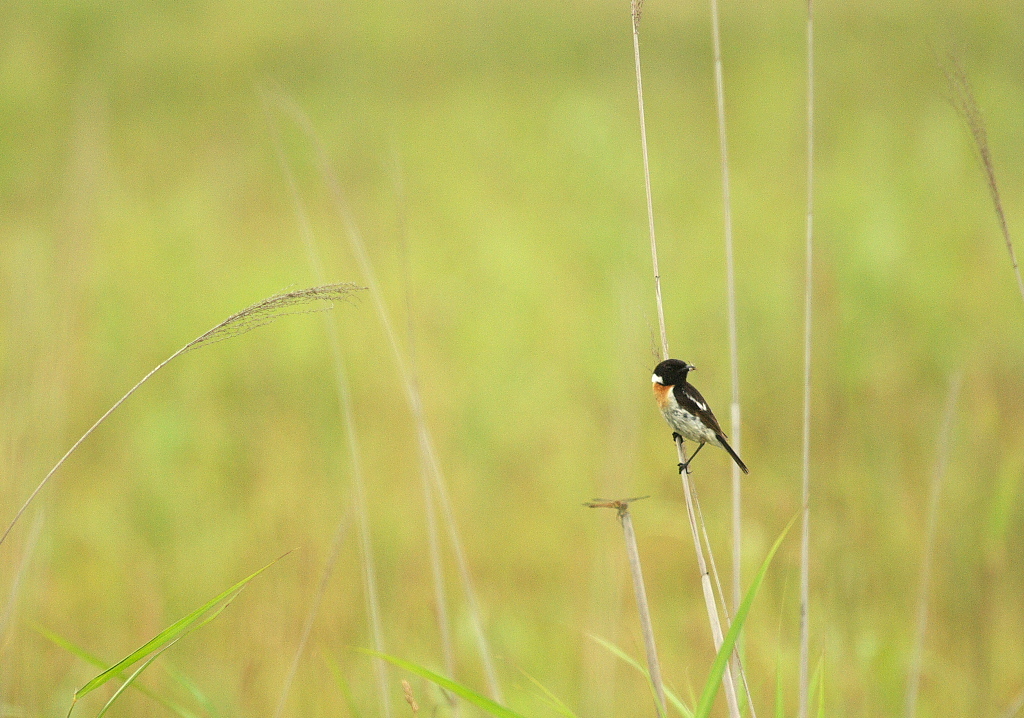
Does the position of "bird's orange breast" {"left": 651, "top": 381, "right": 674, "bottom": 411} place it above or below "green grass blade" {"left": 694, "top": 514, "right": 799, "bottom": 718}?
above

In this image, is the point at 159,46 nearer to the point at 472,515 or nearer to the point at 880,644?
the point at 472,515

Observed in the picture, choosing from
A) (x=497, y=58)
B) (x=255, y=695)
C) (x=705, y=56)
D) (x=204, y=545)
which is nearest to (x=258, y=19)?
(x=497, y=58)

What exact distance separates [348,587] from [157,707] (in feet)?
2.74

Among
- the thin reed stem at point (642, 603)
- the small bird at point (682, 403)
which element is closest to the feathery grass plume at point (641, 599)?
the thin reed stem at point (642, 603)

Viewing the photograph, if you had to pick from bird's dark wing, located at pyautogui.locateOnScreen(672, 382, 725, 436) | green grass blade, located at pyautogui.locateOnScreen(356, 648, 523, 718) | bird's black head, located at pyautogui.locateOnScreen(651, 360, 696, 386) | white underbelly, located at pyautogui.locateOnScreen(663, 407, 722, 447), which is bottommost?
green grass blade, located at pyautogui.locateOnScreen(356, 648, 523, 718)

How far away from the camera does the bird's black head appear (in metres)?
1.12

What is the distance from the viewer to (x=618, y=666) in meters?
2.39

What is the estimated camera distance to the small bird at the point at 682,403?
112 cm

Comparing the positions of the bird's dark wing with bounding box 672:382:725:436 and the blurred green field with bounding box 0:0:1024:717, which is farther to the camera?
the blurred green field with bounding box 0:0:1024:717

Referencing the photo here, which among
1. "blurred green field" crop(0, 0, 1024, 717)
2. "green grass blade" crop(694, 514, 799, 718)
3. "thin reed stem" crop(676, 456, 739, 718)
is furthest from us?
"blurred green field" crop(0, 0, 1024, 717)

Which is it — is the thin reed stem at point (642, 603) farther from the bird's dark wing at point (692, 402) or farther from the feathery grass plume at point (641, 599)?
the bird's dark wing at point (692, 402)

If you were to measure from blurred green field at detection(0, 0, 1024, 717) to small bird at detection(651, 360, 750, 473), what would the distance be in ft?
0.47

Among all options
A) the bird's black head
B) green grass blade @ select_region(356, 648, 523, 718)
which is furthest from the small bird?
green grass blade @ select_region(356, 648, 523, 718)

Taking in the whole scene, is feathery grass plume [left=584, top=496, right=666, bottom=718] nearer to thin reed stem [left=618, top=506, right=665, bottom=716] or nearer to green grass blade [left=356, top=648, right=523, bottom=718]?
thin reed stem [left=618, top=506, right=665, bottom=716]
